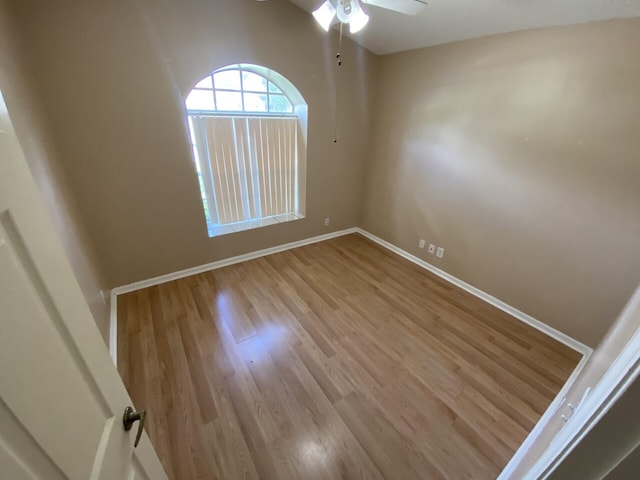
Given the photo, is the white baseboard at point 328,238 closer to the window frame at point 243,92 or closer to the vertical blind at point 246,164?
the vertical blind at point 246,164

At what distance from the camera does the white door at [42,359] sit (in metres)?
0.39

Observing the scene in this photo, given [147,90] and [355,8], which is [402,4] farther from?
[147,90]

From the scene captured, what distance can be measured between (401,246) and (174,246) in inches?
105

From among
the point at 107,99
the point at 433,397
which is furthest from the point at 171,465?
the point at 107,99

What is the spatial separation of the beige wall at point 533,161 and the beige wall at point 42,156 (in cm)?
308

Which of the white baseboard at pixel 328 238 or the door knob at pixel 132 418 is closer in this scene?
the door knob at pixel 132 418

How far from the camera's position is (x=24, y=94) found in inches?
58.1

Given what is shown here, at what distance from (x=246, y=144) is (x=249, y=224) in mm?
917

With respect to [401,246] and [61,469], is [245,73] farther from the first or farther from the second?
[61,469]

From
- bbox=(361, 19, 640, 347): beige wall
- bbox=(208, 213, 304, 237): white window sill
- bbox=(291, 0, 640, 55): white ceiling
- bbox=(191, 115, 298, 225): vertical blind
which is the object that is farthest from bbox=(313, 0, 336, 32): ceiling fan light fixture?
bbox=(208, 213, 304, 237): white window sill

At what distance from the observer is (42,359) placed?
0.45 metres

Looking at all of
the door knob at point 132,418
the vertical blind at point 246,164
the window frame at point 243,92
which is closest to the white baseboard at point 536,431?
the door knob at point 132,418

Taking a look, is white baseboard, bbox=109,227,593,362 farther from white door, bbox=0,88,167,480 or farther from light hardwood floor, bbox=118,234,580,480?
white door, bbox=0,88,167,480

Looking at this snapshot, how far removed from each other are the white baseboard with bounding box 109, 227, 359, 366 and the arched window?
354mm
